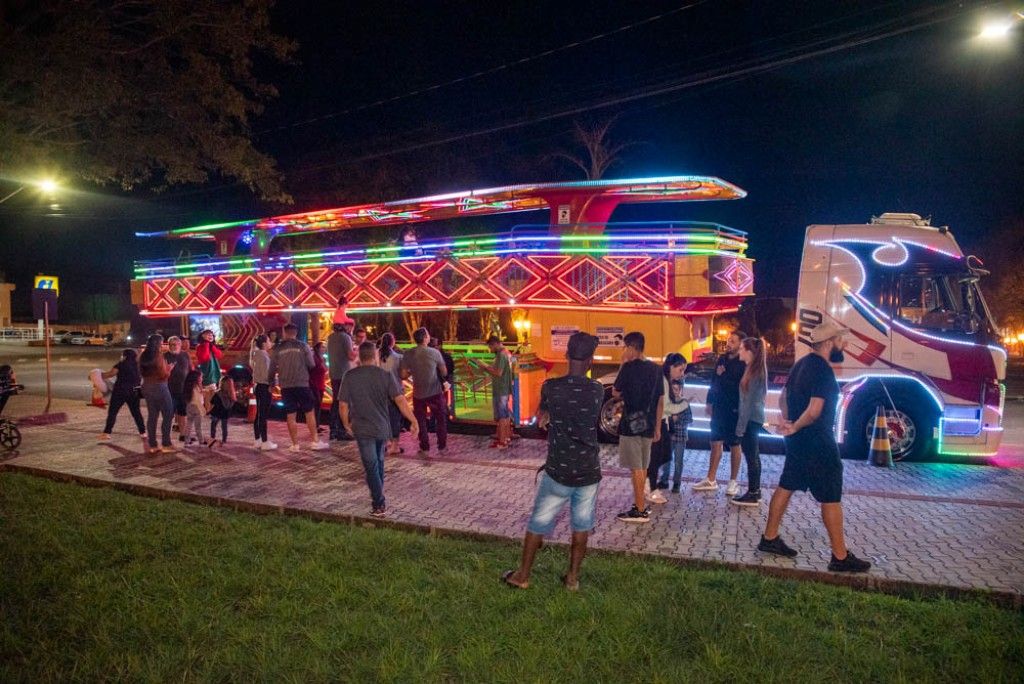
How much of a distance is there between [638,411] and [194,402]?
736 centimetres

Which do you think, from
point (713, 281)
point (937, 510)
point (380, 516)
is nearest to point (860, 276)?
point (713, 281)

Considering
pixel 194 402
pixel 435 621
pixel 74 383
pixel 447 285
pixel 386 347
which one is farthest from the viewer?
pixel 74 383

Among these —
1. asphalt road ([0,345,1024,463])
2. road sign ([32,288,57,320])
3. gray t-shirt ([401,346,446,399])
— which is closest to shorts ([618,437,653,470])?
gray t-shirt ([401,346,446,399])

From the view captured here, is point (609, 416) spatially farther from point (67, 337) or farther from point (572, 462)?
point (67, 337)

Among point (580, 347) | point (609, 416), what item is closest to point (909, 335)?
point (609, 416)

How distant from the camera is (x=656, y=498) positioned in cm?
705

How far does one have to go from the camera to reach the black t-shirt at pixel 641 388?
6.29m

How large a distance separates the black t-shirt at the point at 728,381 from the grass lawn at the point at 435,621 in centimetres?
248

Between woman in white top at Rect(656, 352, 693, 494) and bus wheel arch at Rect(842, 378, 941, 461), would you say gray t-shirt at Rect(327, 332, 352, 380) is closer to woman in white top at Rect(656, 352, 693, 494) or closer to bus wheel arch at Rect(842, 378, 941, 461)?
woman in white top at Rect(656, 352, 693, 494)

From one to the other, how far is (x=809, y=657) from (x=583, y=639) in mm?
1299

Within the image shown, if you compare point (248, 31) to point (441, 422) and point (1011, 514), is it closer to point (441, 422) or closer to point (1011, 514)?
point (441, 422)

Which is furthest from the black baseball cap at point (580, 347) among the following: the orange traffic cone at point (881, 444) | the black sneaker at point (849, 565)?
the orange traffic cone at point (881, 444)

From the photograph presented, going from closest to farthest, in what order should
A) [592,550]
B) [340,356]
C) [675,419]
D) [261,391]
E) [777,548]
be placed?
[777,548] → [592,550] → [675,419] → [261,391] → [340,356]

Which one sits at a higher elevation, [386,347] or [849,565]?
[386,347]
